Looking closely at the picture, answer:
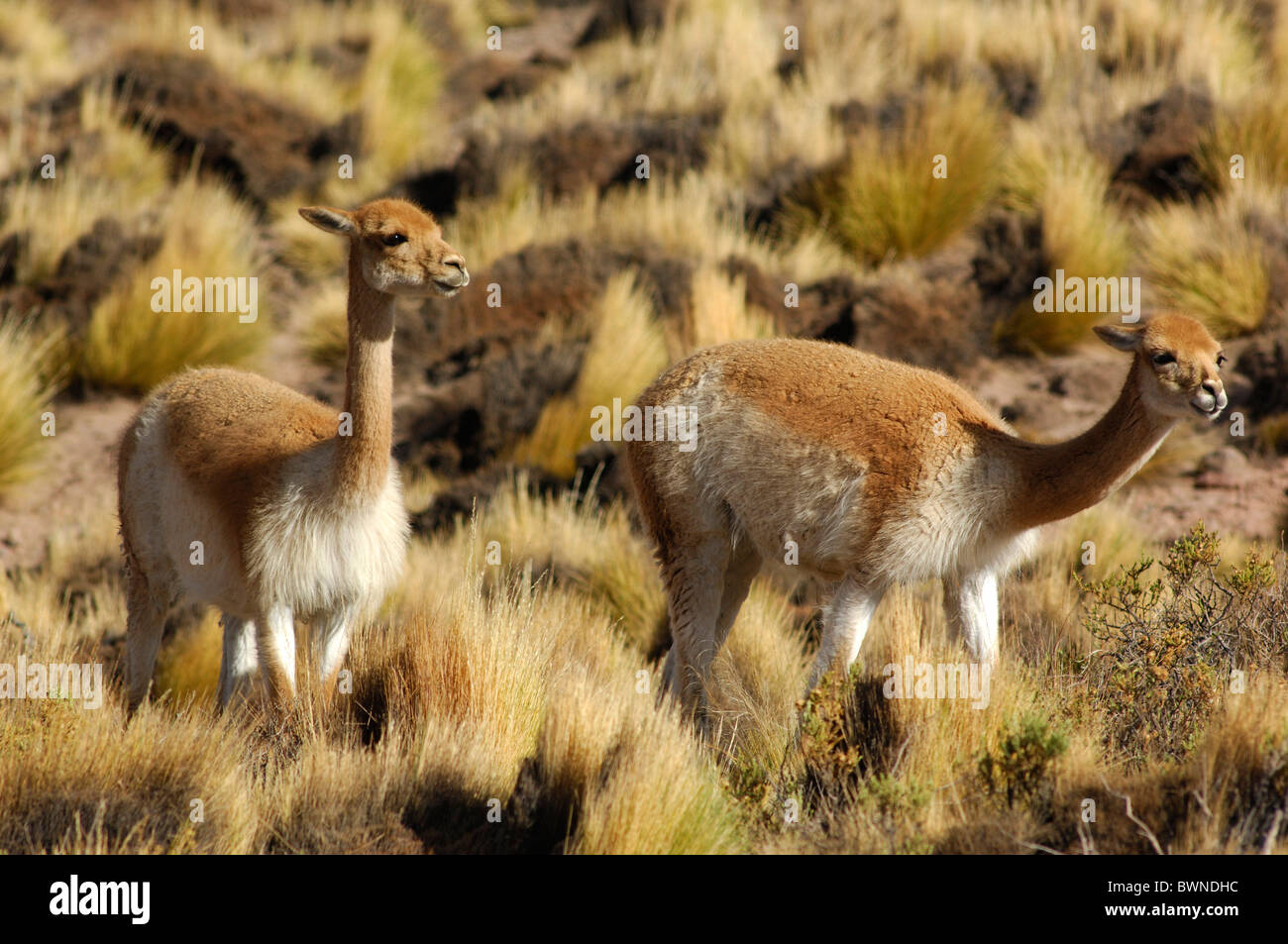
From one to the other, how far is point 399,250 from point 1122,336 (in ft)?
8.39

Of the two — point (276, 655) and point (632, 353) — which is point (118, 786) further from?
point (632, 353)

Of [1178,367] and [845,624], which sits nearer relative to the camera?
[1178,367]

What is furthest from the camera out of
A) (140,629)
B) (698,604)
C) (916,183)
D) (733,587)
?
(916,183)

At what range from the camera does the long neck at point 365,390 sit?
16.9 feet

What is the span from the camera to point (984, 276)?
10586mm

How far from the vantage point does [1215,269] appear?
32.2 ft

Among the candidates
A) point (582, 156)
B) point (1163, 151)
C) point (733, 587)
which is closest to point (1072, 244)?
point (1163, 151)

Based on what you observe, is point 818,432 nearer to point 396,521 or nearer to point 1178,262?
point 396,521

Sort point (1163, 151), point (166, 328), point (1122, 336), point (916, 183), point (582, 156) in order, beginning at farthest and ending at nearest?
point (582, 156) → point (1163, 151) → point (916, 183) → point (166, 328) → point (1122, 336)

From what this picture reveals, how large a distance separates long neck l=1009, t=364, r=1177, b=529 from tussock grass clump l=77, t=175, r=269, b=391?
7263 millimetres

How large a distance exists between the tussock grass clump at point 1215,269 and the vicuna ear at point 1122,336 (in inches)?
203

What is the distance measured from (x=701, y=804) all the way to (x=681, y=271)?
7032mm

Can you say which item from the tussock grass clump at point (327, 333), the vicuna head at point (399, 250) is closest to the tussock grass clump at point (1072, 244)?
the tussock grass clump at point (327, 333)
